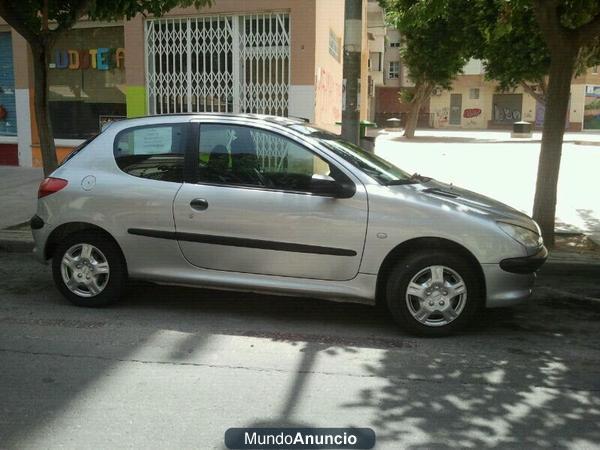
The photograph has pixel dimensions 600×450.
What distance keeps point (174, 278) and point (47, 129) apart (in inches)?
173

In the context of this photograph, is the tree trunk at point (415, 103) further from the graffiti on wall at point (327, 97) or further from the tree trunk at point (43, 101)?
the tree trunk at point (43, 101)

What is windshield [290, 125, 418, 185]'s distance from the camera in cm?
501

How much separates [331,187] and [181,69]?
27.5 ft

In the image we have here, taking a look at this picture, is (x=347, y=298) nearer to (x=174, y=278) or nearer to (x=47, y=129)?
(x=174, y=278)

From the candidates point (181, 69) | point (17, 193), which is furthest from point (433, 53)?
point (17, 193)

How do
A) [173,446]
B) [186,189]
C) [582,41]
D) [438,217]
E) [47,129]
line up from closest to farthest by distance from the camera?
[173,446]
[438,217]
[186,189]
[582,41]
[47,129]

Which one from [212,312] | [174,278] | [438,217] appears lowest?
[212,312]

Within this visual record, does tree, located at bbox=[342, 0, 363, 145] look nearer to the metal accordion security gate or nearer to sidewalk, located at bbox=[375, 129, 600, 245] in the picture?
sidewalk, located at bbox=[375, 129, 600, 245]

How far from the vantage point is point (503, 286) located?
4.65m

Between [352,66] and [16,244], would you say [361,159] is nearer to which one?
[352,66]

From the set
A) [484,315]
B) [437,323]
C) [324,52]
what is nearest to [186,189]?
[437,323]

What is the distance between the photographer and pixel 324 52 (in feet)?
43.2

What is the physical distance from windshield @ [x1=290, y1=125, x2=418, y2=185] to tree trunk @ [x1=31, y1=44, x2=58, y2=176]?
4.48 m

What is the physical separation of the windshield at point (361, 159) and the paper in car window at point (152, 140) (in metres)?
1.04
